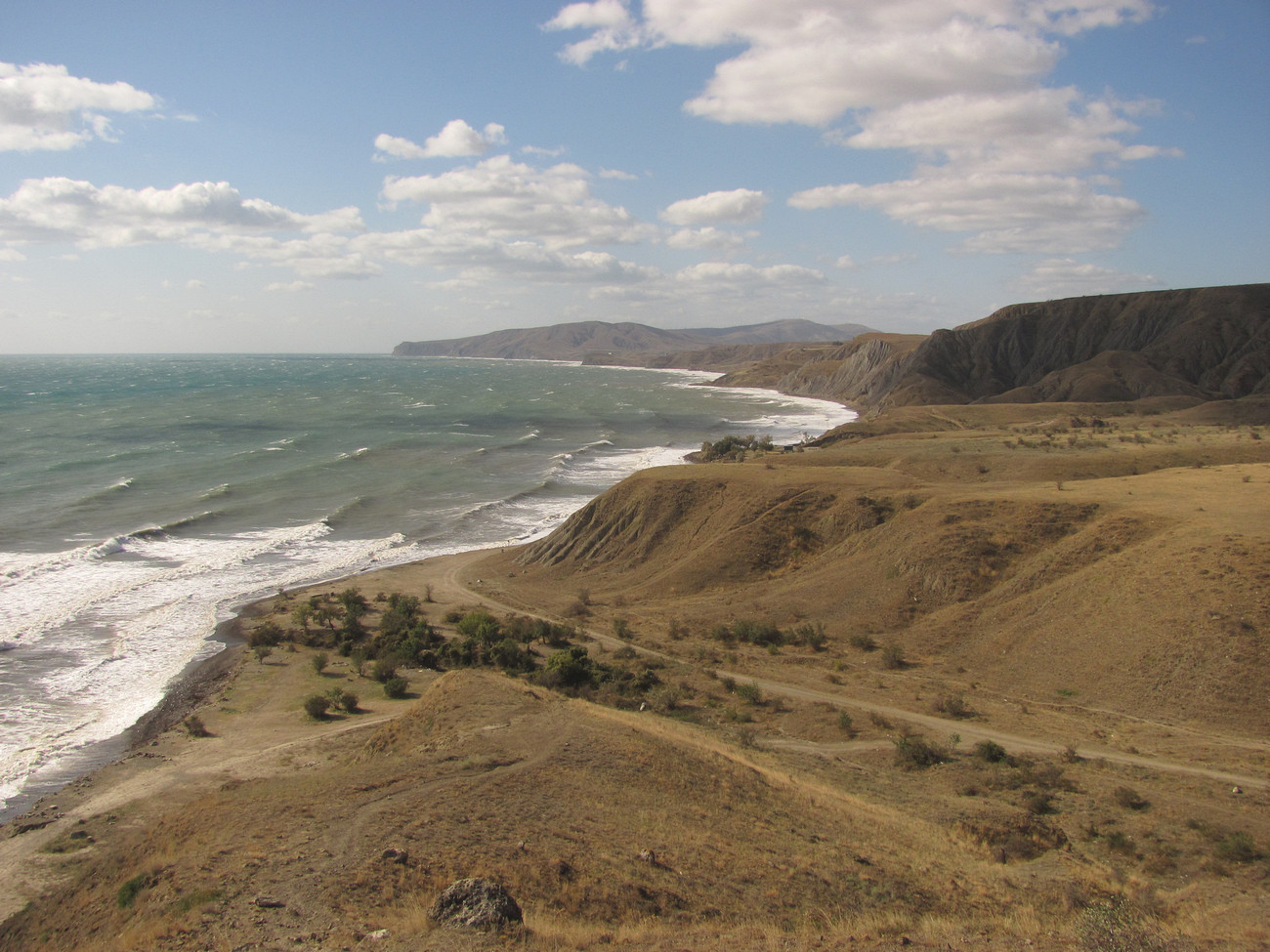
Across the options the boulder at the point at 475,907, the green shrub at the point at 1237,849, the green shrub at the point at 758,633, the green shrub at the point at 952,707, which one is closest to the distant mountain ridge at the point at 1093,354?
the green shrub at the point at 758,633

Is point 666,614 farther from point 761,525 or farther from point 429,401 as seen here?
point 429,401

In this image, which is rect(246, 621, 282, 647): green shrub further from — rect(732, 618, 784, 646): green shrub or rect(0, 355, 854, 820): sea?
rect(732, 618, 784, 646): green shrub

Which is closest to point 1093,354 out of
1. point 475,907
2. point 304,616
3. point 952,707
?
point 952,707

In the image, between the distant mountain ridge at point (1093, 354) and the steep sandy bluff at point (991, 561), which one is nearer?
the steep sandy bluff at point (991, 561)

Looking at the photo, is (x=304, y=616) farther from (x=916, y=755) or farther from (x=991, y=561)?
(x=991, y=561)

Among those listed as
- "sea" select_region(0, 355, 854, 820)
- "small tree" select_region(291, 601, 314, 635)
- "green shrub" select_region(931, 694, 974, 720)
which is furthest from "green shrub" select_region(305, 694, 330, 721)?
"green shrub" select_region(931, 694, 974, 720)

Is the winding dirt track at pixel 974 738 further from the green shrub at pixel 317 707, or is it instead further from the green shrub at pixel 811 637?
the green shrub at pixel 317 707
